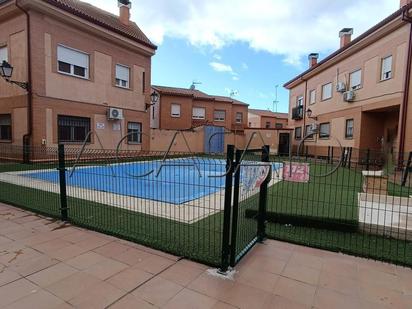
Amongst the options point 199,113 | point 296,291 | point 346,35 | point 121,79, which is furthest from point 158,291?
point 199,113

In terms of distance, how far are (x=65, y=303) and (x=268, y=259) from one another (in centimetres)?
199

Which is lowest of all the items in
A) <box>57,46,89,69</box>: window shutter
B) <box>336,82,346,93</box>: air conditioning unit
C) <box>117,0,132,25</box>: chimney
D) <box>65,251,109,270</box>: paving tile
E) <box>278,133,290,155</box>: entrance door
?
<box>65,251,109,270</box>: paving tile

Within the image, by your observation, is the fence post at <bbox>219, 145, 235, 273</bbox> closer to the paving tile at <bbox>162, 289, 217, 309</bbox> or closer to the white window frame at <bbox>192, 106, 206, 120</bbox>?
the paving tile at <bbox>162, 289, 217, 309</bbox>

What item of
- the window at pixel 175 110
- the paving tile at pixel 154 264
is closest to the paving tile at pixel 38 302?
the paving tile at pixel 154 264

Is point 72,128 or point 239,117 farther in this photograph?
point 239,117

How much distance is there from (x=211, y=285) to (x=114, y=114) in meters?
13.2

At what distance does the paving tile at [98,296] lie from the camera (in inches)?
84.4

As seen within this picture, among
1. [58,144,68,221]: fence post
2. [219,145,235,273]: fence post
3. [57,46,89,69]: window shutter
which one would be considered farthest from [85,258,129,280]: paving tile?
[57,46,89,69]: window shutter

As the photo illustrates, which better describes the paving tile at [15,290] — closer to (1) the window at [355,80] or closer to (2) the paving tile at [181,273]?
(2) the paving tile at [181,273]

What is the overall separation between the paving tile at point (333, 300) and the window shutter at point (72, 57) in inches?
522

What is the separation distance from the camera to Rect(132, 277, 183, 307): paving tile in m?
2.21

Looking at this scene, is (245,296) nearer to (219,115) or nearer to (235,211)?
(235,211)

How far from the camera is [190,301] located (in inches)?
87.0

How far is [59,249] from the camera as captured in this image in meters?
3.17
